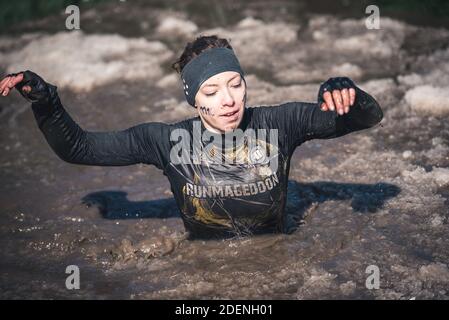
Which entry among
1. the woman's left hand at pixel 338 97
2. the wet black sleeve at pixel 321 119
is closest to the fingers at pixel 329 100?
the woman's left hand at pixel 338 97

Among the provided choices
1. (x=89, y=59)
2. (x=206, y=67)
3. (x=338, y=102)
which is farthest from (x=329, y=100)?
(x=89, y=59)

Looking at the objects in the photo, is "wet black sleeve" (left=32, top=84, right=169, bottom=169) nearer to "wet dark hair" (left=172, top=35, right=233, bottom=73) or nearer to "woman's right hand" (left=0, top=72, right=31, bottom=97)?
"woman's right hand" (left=0, top=72, right=31, bottom=97)

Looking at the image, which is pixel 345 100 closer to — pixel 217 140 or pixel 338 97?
pixel 338 97

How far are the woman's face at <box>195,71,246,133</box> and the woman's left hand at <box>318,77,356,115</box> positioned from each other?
601 mm

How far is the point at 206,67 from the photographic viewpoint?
3.78m

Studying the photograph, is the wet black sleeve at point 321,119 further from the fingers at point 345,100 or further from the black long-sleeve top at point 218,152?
the fingers at point 345,100

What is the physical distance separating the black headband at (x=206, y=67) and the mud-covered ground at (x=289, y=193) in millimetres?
1240

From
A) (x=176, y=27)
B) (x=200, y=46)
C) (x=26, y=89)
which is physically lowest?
(x=26, y=89)

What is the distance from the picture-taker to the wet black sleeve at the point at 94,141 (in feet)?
12.2

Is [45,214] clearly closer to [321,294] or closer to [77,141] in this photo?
[77,141]

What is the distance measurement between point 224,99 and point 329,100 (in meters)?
0.71

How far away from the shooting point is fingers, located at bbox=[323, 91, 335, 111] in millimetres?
3330

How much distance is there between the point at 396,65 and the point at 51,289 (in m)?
5.51

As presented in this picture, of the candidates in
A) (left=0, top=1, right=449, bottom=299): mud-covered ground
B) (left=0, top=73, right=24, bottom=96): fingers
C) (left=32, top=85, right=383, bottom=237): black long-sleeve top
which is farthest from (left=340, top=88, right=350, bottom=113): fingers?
(left=0, top=73, right=24, bottom=96): fingers
